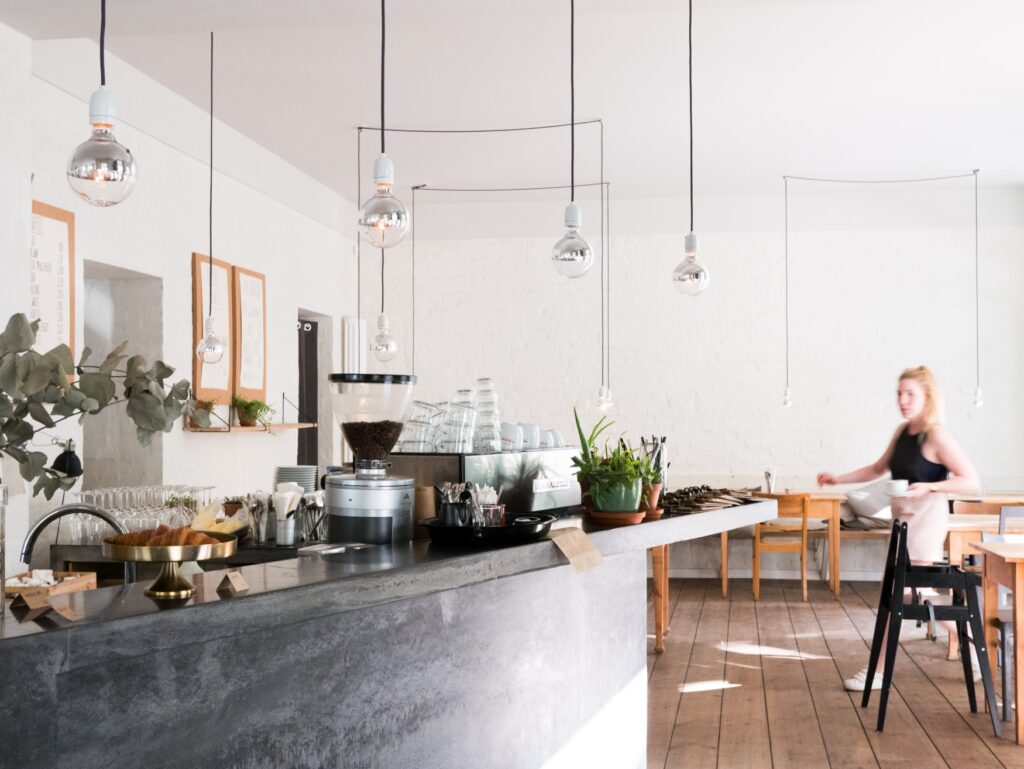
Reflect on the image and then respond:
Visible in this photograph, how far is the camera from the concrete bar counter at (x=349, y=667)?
1.82 meters

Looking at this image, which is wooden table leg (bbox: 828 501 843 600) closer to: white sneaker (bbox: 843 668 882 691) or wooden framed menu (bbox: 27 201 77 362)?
white sneaker (bbox: 843 668 882 691)

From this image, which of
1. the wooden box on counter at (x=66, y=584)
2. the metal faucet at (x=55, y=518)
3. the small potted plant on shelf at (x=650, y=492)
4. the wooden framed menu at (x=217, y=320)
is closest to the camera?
the metal faucet at (x=55, y=518)

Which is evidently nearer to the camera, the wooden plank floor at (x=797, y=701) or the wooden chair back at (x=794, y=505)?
the wooden plank floor at (x=797, y=701)

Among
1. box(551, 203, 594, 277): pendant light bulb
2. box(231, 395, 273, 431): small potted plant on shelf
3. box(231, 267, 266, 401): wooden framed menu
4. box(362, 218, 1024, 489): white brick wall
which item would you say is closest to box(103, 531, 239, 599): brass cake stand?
box(551, 203, 594, 277): pendant light bulb

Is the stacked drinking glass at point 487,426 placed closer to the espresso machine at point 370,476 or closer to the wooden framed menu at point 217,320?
the espresso machine at point 370,476

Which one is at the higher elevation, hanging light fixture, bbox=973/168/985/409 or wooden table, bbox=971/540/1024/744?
hanging light fixture, bbox=973/168/985/409

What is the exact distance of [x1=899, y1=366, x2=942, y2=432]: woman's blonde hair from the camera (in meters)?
5.59

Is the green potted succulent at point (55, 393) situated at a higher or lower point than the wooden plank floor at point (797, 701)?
higher

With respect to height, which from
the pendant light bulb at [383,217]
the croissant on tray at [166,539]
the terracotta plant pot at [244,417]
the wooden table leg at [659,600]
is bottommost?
the wooden table leg at [659,600]

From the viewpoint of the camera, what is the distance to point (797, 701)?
5.21 meters

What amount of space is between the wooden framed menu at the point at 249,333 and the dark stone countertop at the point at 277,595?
4702mm

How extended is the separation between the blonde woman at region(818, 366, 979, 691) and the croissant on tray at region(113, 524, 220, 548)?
408cm

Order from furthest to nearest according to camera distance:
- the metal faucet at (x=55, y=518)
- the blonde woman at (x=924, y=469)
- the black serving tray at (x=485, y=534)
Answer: the blonde woman at (x=924, y=469), the metal faucet at (x=55, y=518), the black serving tray at (x=485, y=534)

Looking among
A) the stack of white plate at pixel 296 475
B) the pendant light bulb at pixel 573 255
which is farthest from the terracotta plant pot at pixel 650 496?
the stack of white plate at pixel 296 475
